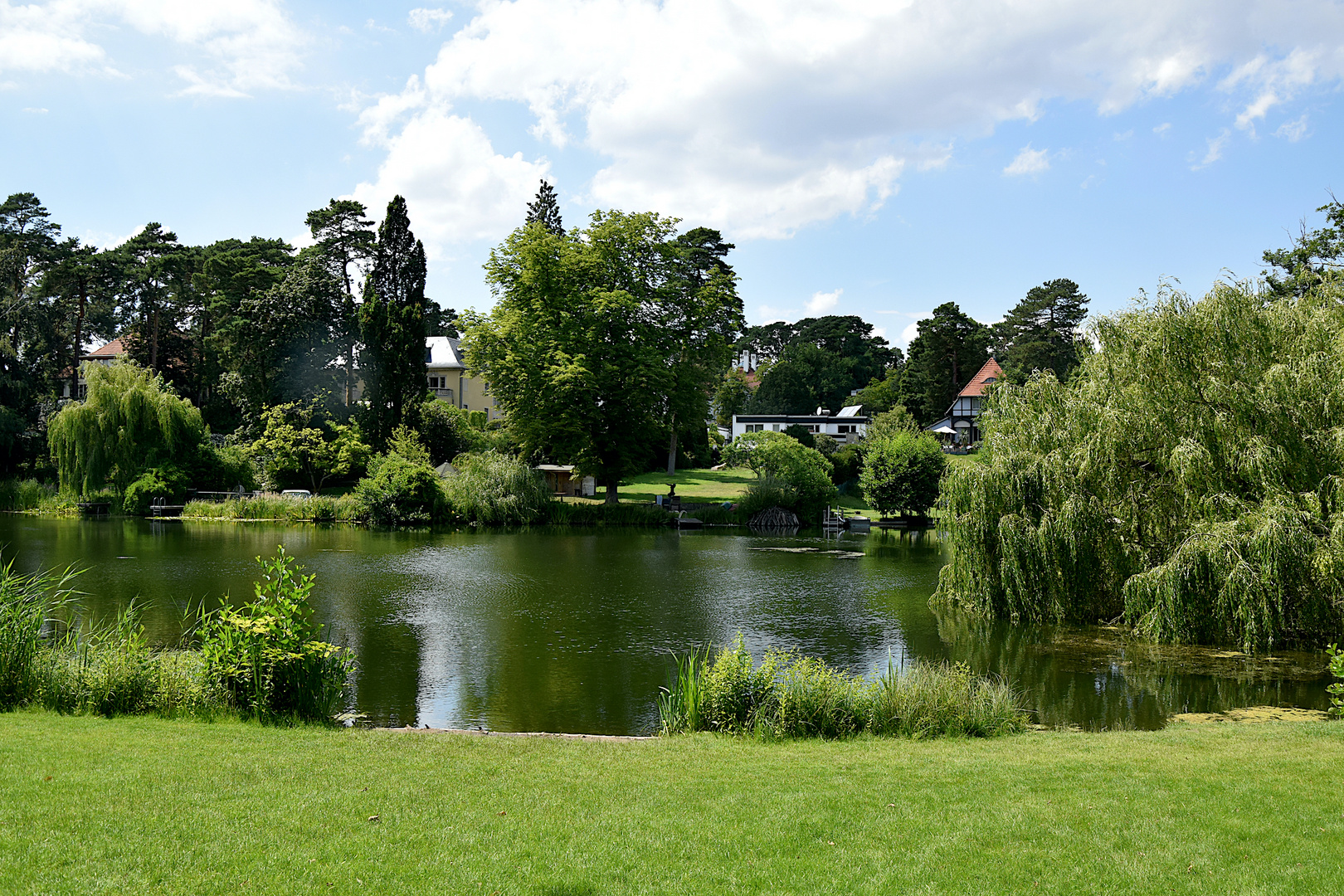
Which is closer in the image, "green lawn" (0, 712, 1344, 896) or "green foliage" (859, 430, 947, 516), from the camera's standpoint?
"green lawn" (0, 712, 1344, 896)

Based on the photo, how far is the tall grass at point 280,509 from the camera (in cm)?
4019

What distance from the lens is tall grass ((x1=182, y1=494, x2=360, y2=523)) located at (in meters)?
40.2

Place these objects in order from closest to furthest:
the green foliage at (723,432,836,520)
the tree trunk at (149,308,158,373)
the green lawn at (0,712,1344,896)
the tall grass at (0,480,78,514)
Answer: the green lawn at (0,712,1344,896)
the tall grass at (0,480,78,514)
the green foliage at (723,432,836,520)
the tree trunk at (149,308,158,373)

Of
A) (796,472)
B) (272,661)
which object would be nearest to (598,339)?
(796,472)

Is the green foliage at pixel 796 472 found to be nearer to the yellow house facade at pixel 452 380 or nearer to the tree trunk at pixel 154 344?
the yellow house facade at pixel 452 380

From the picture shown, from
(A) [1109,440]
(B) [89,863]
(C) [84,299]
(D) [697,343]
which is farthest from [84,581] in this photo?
(C) [84,299]

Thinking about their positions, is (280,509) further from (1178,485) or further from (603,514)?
(1178,485)

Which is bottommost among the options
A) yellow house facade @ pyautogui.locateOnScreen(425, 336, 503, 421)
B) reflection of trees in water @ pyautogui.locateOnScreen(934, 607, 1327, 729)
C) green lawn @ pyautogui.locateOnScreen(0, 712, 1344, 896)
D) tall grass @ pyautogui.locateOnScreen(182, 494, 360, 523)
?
reflection of trees in water @ pyautogui.locateOnScreen(934, 607, 1327, 729)

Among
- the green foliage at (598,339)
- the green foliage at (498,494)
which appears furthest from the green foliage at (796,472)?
the green foliage at (498,494)

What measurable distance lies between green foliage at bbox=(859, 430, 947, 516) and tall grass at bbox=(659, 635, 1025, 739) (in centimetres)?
3419

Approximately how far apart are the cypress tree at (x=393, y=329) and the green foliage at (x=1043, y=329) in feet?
139

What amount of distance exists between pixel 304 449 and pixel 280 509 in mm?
5288

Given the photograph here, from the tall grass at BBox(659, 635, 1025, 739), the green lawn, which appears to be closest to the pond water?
the tall grass at BBox(659, 635, 1025, 739)

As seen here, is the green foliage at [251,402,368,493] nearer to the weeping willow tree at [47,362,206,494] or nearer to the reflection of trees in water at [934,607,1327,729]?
the weeping willow tree at [47,362,206,494]
